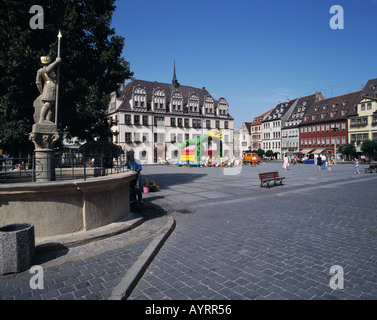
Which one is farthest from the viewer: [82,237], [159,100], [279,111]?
[279,111]

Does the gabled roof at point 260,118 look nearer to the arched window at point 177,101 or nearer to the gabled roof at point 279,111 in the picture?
the gabled roof at point 279,111

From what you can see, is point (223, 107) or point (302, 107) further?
point (302, 107)

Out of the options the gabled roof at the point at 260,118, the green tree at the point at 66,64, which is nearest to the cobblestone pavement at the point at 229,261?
the green tree at the point at 66,64

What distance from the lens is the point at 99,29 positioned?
13.2m

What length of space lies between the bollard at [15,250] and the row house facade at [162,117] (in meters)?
45.9

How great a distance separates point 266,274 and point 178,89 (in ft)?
208

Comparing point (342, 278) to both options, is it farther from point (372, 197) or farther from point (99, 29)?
point (99, 29)

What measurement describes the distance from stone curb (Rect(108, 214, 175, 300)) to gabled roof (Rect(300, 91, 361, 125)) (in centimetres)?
6225

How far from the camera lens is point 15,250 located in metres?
4.14

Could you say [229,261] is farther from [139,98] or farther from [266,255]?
[139,98]

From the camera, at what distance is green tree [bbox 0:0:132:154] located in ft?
34.9

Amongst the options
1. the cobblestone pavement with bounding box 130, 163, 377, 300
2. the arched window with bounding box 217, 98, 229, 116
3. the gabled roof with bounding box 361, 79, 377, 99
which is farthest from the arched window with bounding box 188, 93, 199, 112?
the cobblestone pavement with bounding box 130, 163, 377, 300

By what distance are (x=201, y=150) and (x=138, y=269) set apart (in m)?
35.8

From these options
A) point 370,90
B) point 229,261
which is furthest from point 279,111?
point 229,261
